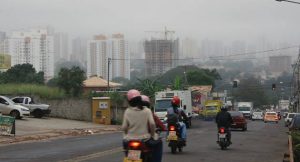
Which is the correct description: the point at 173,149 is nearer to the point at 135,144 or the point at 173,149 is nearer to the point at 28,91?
the point at 135,144

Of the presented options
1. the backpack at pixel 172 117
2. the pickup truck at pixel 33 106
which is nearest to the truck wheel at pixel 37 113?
the pickup truck at pixel 33 106

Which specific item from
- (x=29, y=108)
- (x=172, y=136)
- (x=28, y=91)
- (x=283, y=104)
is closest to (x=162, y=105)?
(x=29, y=108)

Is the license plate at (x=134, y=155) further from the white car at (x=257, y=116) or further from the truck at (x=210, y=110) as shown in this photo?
the white car at (x=257, y=116)

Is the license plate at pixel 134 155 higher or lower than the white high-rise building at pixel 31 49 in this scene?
lower

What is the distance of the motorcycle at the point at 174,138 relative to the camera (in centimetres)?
1902

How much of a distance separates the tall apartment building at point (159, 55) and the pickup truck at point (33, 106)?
85.0m

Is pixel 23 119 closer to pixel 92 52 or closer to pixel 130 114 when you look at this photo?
pixel 130 114

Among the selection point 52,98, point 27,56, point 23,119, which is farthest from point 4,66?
point 27,56

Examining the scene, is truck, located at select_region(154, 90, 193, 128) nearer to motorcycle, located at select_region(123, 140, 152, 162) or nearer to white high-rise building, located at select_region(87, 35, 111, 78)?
motorcycle, located at select_region(123, 140, 152, 162)

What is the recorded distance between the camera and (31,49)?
13912cm

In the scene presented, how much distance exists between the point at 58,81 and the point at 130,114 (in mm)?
72784

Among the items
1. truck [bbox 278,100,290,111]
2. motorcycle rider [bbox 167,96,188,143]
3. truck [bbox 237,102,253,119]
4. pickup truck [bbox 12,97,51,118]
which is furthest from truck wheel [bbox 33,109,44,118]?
truck [bbox 278,100,290,111]

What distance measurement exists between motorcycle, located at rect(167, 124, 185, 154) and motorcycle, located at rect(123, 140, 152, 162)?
9.45 meters

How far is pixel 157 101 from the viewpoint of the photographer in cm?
4462
